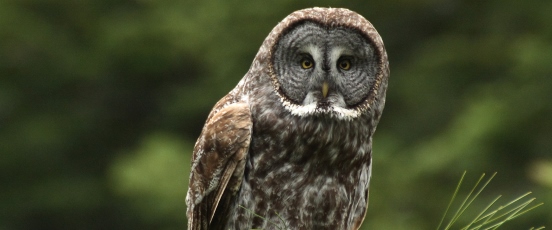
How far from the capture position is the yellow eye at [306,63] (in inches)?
193

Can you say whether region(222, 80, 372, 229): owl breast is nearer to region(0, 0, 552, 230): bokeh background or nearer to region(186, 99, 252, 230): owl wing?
region(186, 99, 252, 230): owl wing

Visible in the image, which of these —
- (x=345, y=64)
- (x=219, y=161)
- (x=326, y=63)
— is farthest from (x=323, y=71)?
(x=219, y=161)

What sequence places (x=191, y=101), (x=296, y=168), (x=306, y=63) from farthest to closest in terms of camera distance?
(x=191, y=101) < (x=306, y=63) < (x=296, y=168)

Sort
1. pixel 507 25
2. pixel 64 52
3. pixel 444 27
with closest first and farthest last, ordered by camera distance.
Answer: pixel 507 25 < pixel 444 27 < pixel 64 52

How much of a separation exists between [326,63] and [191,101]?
10896mm

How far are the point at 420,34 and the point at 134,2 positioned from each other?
15.0ft

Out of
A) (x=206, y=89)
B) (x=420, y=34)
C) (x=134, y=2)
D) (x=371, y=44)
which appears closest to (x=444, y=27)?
(x=420, y=34)

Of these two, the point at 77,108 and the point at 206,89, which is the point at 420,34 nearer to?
the point at 206,89

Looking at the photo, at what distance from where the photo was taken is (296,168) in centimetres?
475

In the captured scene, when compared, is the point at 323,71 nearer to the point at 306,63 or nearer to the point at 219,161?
the point at 306,63

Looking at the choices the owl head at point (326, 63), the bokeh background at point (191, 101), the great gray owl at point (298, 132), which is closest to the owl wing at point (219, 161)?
the great gray owl at point (298, 132)

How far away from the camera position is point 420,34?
15102 mm

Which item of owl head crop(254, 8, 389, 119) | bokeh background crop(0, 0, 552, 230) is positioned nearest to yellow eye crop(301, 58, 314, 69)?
owl head crop(254, 8, 389, 119)

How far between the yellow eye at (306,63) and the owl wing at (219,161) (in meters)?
0.31
